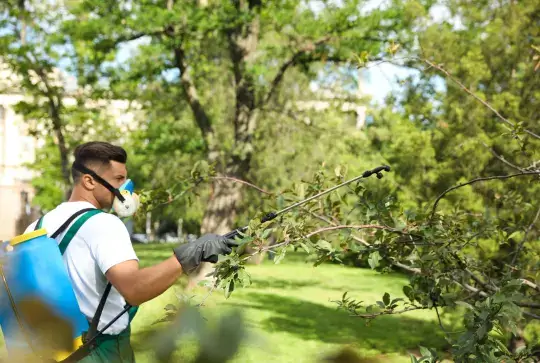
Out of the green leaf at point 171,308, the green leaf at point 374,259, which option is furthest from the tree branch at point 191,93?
the green leaf at point 171,308

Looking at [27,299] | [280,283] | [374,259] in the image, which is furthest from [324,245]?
[280,283]

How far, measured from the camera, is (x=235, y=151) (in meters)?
14.6

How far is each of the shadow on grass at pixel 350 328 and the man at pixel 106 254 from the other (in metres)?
7.06

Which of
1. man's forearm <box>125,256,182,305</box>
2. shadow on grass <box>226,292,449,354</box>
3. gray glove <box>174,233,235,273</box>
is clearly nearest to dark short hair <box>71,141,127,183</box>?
gray glove <box>174,233,235,273</box>

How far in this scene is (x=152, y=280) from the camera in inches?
88.0

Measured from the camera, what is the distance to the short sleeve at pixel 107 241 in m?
2.40

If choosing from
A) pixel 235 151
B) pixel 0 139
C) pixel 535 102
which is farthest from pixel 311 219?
pixel 0 139

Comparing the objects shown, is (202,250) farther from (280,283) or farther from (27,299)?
(280,283)

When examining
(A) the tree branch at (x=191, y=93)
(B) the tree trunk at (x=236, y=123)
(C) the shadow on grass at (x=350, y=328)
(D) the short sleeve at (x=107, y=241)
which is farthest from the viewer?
(A) the tree branch at (x=191, y=93)

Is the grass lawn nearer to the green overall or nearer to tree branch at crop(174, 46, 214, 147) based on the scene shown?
the green overall

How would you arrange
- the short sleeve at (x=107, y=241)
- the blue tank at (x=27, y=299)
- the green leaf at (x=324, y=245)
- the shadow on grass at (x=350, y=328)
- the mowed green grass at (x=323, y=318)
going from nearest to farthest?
1. the blue tank at (x=27, y=299)
2. the short sleeve at (x=107, y=241)
3. the green leaf at (x=324, y=245)
4. the mowed green grass at (x=323, y=318)
5. the shadow on grass at (x=350, y=328)

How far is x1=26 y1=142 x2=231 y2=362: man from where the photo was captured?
7.42 ft

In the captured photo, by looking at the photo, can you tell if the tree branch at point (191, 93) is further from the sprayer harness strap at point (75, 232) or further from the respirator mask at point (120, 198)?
the sprayer harness strap at point (75, 232)

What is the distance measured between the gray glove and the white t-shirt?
207mm
